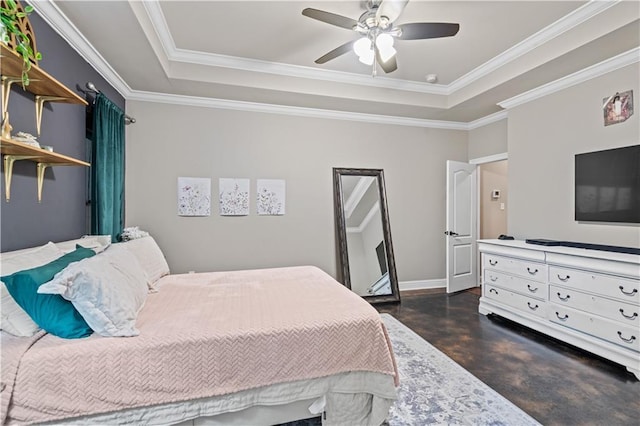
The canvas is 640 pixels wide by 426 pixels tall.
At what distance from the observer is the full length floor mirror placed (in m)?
4.25

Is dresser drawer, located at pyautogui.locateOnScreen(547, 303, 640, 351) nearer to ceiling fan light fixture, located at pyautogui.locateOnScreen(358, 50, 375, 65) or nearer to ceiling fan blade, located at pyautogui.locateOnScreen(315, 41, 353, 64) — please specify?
ceiling fan light fixture, located at pyautogui.locateOnScreen(358, 50, 375, 65)

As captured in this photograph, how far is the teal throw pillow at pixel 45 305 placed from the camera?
4.48ft

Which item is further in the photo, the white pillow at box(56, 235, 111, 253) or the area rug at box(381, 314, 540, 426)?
the white pillow at box(56, 235, 111, 253)

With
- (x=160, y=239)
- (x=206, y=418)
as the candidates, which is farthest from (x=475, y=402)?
(x=160, y=239)

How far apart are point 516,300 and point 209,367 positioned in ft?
10.6

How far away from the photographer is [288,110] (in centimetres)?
412

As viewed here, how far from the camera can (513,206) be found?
3916 mm

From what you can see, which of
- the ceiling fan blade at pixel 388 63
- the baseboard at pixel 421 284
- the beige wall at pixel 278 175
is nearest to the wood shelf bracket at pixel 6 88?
the beige wall at pixel 278 175

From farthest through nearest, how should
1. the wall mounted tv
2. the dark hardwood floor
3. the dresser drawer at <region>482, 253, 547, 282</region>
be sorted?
the dresser drawer at <region>482, 253, 547, 282</region> → the wall mounted tv → the dark hardwood floor

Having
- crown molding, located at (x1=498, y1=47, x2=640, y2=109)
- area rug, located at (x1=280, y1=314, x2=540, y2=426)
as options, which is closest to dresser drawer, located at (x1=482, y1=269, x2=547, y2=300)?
area rug, located at (x1=280, y1=314, x2=540, y2=426)

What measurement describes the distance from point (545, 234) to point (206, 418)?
382cm

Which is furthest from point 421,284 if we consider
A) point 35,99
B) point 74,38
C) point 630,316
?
point 74,38

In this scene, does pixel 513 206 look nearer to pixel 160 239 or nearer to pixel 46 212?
pixel 160 239

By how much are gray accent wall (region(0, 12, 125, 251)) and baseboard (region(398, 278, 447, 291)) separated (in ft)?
13.1
